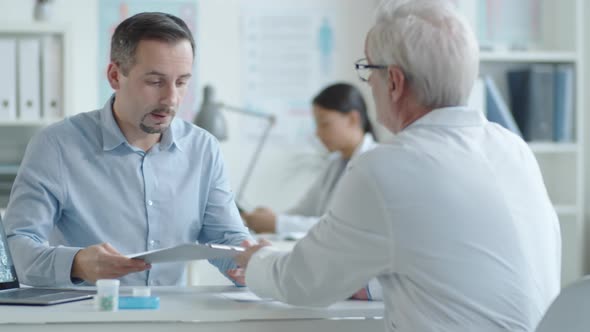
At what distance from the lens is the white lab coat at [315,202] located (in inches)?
156

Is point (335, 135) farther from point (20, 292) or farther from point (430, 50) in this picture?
point (430, 50)

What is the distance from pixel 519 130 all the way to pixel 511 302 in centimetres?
287

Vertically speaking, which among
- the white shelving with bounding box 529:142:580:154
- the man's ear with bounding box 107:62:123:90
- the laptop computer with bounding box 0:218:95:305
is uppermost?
the man's ear with bounding box 107:62:123:90

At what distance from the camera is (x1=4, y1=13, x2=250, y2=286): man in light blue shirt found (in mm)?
2166

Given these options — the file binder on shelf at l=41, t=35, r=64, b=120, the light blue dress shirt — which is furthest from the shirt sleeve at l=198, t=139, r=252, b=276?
the file binder on shelf at l=41, t=35, r=64, b=120

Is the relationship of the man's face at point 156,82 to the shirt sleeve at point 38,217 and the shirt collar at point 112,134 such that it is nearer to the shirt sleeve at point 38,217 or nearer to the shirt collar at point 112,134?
the shirt collar at point 112,134

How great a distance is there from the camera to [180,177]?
231 centimetres

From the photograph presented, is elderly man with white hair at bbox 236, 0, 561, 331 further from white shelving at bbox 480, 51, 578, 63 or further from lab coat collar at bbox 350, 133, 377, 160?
white shelving at bbox 480, 51, 578, 63

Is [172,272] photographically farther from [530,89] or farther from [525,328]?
[530,89]

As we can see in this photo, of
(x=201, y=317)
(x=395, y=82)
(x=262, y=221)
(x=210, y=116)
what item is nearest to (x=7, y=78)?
(x=210, y=116)

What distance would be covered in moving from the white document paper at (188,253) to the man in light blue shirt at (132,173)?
376mm

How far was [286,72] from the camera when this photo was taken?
4812 millimetres

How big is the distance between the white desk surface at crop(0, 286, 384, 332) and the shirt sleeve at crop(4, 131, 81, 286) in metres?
0.22

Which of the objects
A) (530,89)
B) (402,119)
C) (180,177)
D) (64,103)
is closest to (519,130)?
(530,89)
